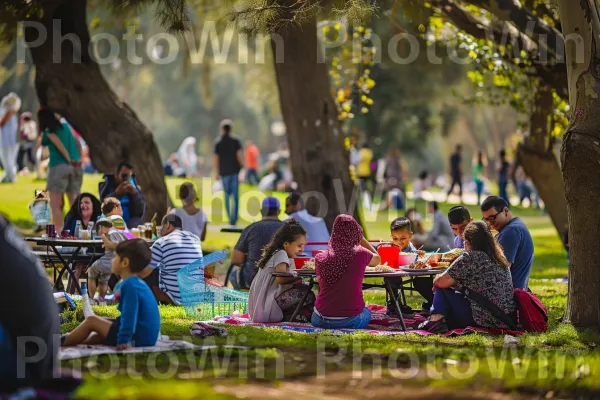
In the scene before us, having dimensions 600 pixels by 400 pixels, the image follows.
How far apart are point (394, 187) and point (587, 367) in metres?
29.7

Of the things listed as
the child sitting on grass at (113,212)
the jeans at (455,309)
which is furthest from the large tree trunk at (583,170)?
the child sitting on grass at (113,212)

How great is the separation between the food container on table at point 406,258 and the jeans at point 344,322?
2.77 ft

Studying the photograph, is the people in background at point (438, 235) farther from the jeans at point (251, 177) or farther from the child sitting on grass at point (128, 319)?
the jeans at point (251, 177)

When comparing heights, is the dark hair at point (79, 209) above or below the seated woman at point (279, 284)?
above

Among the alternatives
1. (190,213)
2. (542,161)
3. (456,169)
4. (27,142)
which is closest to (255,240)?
(190,213)

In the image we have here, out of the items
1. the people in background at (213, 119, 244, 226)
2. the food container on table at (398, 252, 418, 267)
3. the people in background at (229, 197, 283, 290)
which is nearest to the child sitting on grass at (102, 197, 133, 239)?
the people in background at (229, 197, 283, 290)

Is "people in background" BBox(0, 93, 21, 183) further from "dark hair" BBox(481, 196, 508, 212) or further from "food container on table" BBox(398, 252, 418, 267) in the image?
"dark hair" BBox(481, 196, 508, 212)

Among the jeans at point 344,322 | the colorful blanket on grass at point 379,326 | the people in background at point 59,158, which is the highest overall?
the people in background at point 59,158

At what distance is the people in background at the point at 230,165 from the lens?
2527cm

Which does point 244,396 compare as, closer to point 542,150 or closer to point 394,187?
point 542,150

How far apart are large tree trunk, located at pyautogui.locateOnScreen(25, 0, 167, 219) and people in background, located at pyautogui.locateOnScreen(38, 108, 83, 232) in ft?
3.13

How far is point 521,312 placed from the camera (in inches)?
464

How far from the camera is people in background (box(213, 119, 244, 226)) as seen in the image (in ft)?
82.9

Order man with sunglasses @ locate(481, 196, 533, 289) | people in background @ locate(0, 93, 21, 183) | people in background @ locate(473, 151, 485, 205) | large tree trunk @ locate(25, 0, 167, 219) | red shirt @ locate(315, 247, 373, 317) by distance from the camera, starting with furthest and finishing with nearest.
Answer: people in background @ locate(473, 151, 485, 205) → people in background @ locate(0, 93, 21, 183) → large tree trunk @ locate(25, 0, 167, 219) → man with sunglasses @ locate(481, 196, 533, 289) → red shirt @ locate(315, 247, 373, 317)
